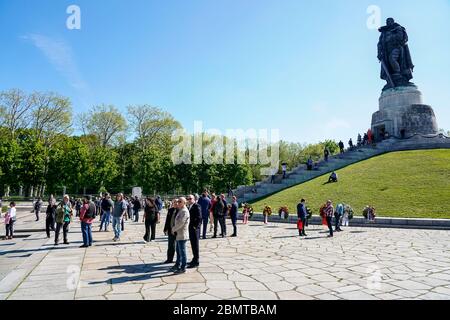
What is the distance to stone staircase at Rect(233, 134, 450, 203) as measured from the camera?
1235 inches

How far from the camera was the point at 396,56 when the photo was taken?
40.2 metres

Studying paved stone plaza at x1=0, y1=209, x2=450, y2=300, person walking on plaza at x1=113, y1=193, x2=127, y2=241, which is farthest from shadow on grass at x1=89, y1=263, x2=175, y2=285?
person walking on plaza at x1=113, y1=193, x2=127, y2=241

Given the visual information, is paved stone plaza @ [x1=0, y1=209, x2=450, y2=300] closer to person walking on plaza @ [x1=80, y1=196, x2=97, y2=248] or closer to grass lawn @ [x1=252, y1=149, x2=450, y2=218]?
person walking on plaza @ [x1=80, y1=196, x2=97, y2=248]

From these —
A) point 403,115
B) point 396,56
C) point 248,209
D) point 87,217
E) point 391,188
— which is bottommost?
point 248,209

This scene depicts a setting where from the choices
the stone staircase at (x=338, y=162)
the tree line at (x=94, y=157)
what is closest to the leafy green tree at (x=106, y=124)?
the tree line at (x=94, y=157)

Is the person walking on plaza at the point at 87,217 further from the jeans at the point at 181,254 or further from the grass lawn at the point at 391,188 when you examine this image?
the grass lawn at the point at 391,188

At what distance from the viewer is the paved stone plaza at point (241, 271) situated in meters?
5.97

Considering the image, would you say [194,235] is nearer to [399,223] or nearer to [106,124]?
[399,223]

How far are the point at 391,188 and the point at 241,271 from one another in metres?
19.3

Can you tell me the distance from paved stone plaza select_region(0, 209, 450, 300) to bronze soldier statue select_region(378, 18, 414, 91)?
33.7 m

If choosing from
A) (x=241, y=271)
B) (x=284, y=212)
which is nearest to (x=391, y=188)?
(x=284, y=212)

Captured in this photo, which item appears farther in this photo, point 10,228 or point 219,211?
point 10,228

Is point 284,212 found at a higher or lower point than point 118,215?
lower
